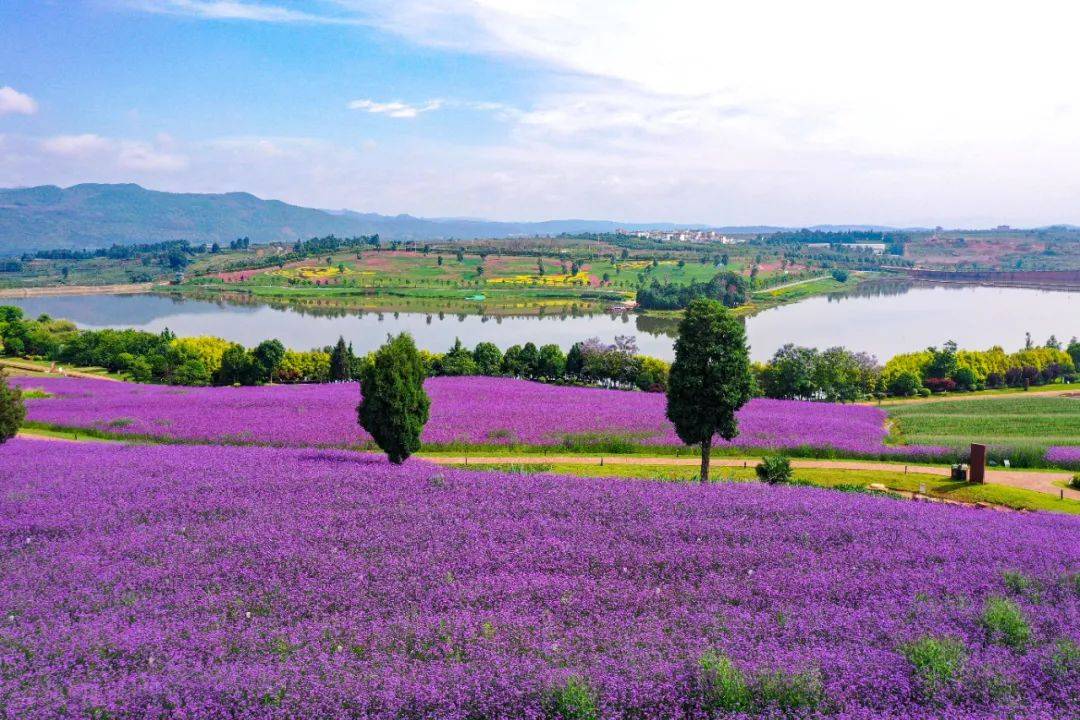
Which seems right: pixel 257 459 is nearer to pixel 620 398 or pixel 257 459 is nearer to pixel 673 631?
pixel 673 631

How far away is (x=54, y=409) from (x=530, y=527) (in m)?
36.0

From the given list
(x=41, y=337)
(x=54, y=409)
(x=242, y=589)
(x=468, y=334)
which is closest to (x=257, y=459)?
(x=242, y=589)

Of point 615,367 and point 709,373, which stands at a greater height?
point 709,373

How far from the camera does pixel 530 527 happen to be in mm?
14141

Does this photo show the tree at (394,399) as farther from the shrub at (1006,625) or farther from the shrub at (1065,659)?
the shrub at (1065,659)

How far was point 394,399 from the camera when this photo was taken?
23.9 m

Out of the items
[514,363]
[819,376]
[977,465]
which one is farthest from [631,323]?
[977,465]

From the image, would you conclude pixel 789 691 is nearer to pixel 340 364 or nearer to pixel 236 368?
pixel 340 364

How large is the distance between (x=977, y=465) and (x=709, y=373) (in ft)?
36.8

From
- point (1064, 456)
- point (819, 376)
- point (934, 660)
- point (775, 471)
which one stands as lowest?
point (1064, 456)

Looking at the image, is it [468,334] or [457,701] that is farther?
[468,334]

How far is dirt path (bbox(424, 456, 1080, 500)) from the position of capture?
1100 inches

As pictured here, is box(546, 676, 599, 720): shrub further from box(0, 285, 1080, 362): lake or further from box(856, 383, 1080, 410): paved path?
box(0, 285, 1080, 362): lake

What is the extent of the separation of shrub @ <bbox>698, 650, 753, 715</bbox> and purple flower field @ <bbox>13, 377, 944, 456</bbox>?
24.5m
